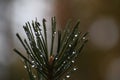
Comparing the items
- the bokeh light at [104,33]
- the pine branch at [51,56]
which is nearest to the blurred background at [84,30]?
the bokeh light at [104,33]

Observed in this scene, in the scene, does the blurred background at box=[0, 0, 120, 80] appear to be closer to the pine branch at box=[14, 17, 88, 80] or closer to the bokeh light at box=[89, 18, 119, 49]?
the bokeh light at box=[89, 18, 119, 49]

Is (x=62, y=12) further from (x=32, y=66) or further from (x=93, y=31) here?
(x=32, y=66)

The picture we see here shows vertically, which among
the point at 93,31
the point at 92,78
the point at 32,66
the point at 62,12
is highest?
the point at 62,12

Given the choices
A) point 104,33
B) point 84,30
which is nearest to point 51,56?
point 84,30

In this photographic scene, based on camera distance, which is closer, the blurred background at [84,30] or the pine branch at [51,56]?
the pine branch at [51,56]

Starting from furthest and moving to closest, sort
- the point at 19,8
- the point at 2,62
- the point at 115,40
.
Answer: the point at 19,8 < the point at 115,40 < the point at 2,62

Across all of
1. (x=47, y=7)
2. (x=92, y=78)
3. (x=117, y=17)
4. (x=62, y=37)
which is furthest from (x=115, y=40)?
(x=62, y=37)

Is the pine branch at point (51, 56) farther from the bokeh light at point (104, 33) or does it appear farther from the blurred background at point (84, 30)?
the bokeh light at point (104, 33)

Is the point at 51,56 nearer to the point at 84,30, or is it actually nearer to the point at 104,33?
the point at 84,30

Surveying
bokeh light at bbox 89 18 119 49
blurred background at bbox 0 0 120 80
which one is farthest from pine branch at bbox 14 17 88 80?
bokeh light at bbox 89 18 119 49
